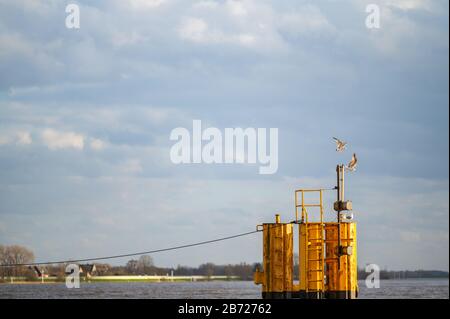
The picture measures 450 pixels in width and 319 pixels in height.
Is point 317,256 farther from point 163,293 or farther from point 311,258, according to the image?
point 163,293

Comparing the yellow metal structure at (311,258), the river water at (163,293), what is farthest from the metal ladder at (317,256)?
the river water at (163,293)

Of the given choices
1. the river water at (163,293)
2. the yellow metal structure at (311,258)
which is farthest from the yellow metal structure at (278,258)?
the river water at (163,293)

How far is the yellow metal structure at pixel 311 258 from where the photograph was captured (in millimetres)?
29688

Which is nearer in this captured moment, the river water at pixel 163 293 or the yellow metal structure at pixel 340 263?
the yellow metal structure at pixel 340 263

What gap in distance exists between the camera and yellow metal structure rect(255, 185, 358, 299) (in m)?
29.7

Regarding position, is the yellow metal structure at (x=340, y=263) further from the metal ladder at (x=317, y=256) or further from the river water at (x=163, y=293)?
the river water at (x=163, y=293)

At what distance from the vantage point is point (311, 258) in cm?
2981

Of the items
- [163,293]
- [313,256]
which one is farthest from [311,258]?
[163,293]

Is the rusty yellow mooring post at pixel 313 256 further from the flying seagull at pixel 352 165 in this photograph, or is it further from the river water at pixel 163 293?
the river water at pixel 163 293
